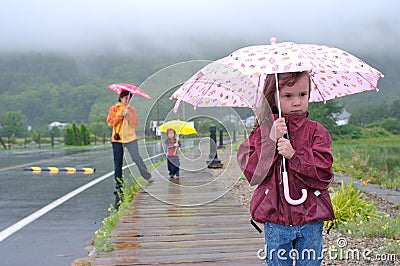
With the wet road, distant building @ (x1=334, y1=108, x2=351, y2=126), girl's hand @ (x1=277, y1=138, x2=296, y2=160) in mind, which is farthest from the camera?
distant building @ (x1=334, y1=108, x2=351, y2=126)

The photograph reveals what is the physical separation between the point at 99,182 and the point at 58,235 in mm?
5319

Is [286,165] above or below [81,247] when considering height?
above

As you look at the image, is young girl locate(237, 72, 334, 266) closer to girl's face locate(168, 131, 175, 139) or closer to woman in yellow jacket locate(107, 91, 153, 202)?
girl's face locate(168, 131, 175, 139)

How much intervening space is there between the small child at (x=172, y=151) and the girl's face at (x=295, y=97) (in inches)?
119

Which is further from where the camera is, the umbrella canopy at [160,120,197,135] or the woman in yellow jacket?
the woman in yellow jacket

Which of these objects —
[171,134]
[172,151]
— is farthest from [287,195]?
[172,151]

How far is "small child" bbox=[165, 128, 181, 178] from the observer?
6.11 metres

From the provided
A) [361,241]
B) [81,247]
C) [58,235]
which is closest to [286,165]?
[361,241]

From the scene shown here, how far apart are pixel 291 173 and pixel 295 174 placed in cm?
3

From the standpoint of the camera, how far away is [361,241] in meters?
4.80

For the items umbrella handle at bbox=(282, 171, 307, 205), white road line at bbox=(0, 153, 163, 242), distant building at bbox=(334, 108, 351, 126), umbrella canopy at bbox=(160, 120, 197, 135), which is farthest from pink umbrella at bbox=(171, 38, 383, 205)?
distant building at bbox=(334, 108, 351, 126)

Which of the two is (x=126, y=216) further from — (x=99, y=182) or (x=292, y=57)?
(x=99, y=182)

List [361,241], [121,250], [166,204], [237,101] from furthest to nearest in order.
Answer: [166,204], [361,241], [121,250], [237,101]

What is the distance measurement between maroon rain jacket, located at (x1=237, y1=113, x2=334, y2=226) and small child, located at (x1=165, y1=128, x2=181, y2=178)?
3039 millimetres
